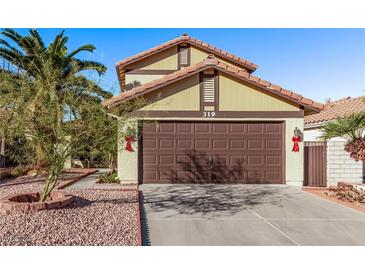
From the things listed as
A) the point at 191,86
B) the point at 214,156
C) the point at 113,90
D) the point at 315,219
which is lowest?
the point at 315,219

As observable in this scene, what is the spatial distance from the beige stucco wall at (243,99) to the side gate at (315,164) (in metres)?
1.83

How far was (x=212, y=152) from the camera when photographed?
12.7 meters

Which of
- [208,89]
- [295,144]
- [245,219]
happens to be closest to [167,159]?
[208,89]

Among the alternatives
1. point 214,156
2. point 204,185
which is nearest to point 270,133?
point 214,156

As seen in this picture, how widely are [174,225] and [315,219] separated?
11.5ft

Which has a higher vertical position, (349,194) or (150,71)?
(150,71)

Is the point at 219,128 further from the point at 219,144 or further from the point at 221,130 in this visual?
the point at 219,144

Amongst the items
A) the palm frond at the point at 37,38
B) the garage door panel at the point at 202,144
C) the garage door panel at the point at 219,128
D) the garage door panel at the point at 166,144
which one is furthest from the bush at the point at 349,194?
the palm frond at the point at 37,38

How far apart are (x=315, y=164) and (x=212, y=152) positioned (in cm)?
438

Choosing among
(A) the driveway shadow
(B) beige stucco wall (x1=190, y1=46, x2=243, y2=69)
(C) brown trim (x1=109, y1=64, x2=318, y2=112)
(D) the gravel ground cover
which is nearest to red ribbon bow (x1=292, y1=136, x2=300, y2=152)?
(C) brown trim (x1=109, y1=64, x2=318, y2=112)

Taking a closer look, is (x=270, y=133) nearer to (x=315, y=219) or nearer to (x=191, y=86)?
(x=191, y=86)

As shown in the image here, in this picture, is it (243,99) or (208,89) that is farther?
(243,99)

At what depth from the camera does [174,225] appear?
675 centimetres
